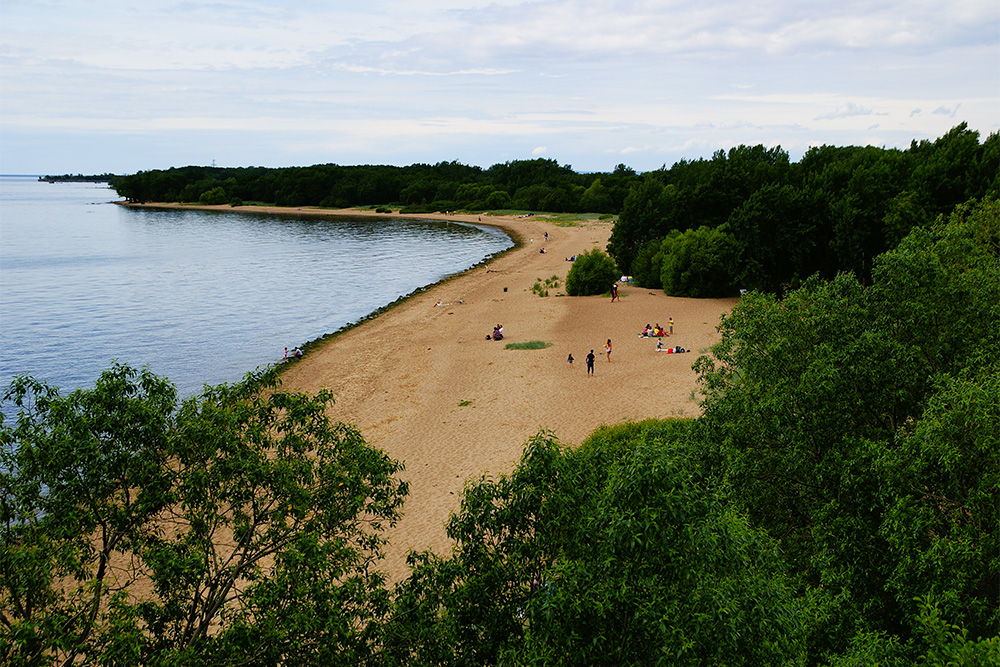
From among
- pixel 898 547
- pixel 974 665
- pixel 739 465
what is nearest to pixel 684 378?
pixel 739 465

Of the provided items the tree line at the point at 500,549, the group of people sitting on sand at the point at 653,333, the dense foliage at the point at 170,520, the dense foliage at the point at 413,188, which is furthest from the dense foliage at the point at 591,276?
the dense foliage at the point at 413,188

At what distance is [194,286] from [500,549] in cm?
6556

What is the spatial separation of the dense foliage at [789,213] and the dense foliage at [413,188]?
77839mm

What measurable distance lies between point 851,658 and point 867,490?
374cm

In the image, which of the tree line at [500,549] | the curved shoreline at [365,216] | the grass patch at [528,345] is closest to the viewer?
the tree line at [500,549]

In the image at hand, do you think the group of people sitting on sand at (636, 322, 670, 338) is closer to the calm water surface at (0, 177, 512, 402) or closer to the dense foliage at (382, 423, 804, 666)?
the calm water surface at (0, 177, 512, 402)

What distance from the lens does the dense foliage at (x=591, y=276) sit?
55531mm

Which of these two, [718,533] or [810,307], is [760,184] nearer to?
[810,307]

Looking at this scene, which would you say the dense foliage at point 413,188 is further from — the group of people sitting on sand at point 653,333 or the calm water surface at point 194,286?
the group of people sitting on sand at point 653,333

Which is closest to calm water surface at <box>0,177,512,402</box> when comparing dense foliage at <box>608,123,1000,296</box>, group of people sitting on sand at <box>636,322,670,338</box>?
group of people sitting on sand at <box>636,322,670,338</box>

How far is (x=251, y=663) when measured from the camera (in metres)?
8.45

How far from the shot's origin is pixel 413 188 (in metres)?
164

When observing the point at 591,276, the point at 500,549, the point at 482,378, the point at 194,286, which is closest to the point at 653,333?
the point at 482,378

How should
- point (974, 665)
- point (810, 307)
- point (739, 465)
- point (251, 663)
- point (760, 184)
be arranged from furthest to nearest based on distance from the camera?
1. point (760, 184)
2. point (810, 307)
3. point (739, 465)
4. point (251, 663)
5. point (974, 665)
